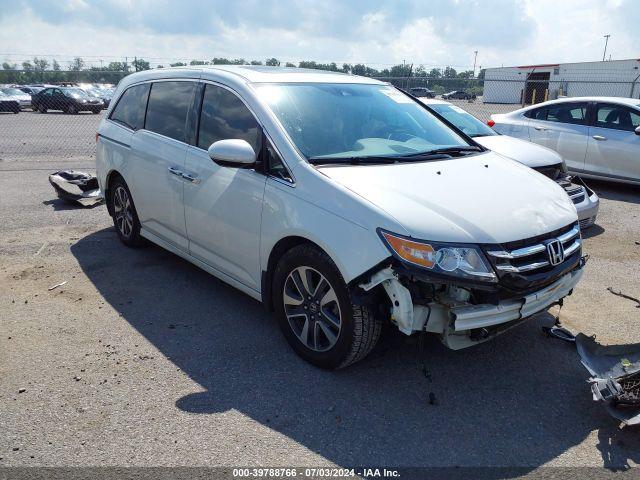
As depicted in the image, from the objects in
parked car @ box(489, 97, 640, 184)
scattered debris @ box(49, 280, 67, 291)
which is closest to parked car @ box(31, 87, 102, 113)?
parked car @ box(489, 97, 640, 184)

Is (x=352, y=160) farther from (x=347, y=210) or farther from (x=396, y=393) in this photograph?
(x=396, y=393)

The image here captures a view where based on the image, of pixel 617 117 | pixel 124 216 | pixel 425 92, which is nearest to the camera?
pixel 124 216

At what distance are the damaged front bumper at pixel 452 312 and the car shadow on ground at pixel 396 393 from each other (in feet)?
1.08

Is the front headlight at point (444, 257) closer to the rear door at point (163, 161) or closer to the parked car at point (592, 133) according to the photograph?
the rear door at point (163, 161)

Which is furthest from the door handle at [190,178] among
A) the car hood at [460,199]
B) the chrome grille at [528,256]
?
the chrome grille at [528,256]

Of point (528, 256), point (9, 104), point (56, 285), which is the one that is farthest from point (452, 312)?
point (9, 104)

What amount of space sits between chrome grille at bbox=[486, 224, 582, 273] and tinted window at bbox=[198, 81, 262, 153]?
1772 millimetres

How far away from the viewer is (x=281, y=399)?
125 inches

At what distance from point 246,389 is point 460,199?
5.72ft

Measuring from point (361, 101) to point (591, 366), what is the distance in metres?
2.52

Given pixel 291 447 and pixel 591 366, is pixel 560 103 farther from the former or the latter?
pixel 291 447

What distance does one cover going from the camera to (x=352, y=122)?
4004 millimetres

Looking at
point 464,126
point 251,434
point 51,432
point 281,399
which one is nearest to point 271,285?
point 281,399

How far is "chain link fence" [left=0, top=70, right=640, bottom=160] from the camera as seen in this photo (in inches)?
590
